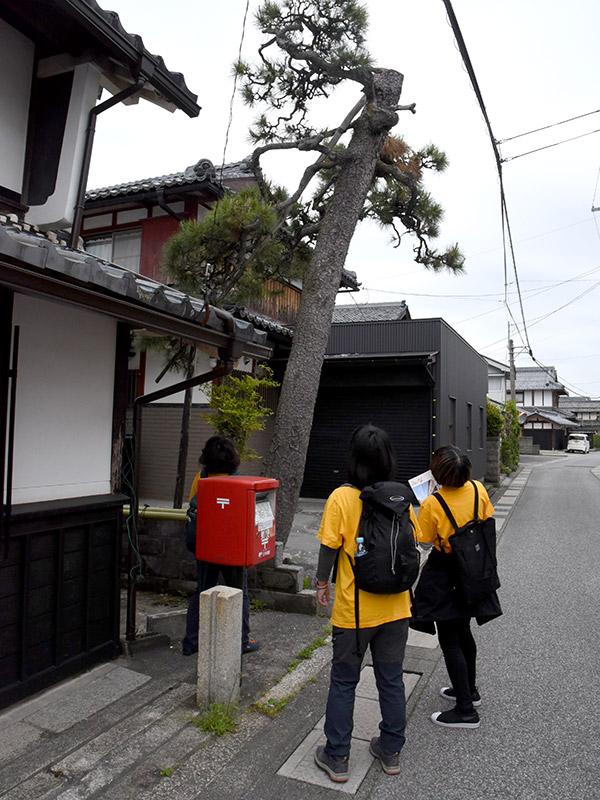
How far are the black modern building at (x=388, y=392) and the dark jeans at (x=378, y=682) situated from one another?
10104mm

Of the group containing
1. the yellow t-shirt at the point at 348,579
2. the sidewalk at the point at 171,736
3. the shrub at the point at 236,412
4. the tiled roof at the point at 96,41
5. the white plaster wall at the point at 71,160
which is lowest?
the sidewalk at the point at 171,736

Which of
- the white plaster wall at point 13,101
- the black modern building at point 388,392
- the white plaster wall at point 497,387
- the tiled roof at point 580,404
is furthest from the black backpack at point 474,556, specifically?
the tiled roof at point 580,404

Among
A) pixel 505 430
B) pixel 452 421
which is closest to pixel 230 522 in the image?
pixel 452 421

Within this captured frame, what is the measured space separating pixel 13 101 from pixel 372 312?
16850 millimetres

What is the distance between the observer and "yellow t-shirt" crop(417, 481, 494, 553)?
3594mm

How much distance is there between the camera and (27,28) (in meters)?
4.82

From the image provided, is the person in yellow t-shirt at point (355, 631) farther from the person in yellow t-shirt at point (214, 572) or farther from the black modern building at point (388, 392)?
the black modern building at point (388, 392)

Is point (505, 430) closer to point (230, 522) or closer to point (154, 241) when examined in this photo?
point (154, 241)

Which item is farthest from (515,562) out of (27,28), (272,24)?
(27,28)

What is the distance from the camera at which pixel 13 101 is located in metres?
4.88

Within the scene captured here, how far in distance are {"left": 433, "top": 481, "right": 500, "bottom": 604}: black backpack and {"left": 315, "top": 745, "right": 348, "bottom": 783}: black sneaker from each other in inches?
45.0

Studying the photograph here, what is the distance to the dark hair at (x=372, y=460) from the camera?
313 centimetres

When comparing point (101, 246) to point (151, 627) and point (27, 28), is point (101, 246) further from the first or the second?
point (151, 627)

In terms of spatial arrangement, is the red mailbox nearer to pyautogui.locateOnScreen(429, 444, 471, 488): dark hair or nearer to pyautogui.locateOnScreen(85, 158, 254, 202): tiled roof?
pyautogui.locateOnScreen(429, 444, 471, 488): dark hair
